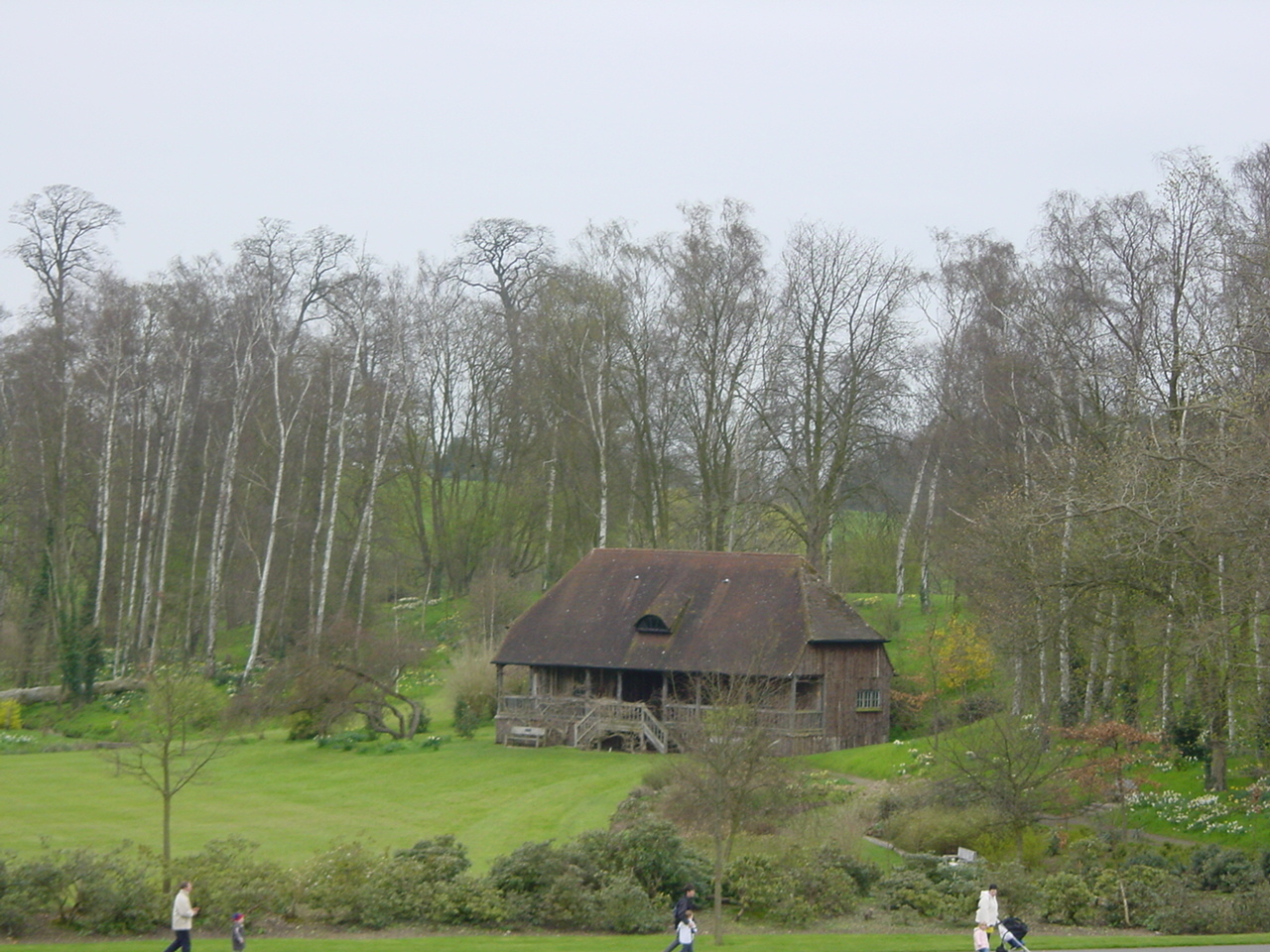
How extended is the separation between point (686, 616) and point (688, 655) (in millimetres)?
1969

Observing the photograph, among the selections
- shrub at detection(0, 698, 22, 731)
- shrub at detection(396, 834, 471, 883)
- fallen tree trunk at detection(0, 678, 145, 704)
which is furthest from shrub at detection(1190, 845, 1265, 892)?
shrub at detection(0, 698, 22, 731)

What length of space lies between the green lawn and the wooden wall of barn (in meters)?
5.87

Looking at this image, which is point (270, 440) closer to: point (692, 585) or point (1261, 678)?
point (692, 585)

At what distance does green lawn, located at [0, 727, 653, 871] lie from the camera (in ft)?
90.8

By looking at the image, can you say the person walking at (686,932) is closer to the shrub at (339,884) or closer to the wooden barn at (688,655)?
the shrub at (339,884)

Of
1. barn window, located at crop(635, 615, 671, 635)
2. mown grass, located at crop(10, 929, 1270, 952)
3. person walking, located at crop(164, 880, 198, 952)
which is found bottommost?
mown grass, located at crop(10, 929, 1270, 952)

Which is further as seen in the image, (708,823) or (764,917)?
(708,823)

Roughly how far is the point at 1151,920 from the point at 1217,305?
50.2 ft

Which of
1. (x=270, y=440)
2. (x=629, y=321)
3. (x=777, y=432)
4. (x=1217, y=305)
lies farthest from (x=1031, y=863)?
(x=270, y=440)

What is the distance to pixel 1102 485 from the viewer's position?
84.4 feet

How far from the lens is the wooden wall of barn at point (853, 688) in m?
38.8

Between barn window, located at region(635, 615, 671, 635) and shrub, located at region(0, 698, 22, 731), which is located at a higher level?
barn window, located at region(635, 615, 671, 635)

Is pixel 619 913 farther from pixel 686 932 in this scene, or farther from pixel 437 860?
pixel 686 932

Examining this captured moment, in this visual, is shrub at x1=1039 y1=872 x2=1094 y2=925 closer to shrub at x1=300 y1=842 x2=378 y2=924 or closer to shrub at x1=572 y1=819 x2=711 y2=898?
shrub at x1=572 y1=819 x2=711 y2=898
